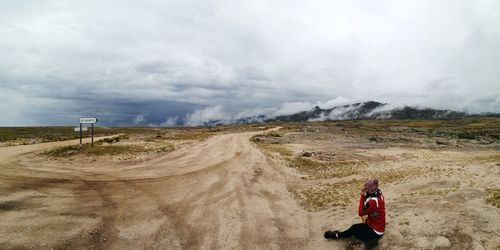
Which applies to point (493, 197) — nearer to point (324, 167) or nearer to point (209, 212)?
point (209, 212)

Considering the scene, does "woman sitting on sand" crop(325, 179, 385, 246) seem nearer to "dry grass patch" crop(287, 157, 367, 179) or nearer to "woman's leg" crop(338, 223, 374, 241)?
"woman's leg" crop(338, 223, 374, 241)

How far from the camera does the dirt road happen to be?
55.9ft

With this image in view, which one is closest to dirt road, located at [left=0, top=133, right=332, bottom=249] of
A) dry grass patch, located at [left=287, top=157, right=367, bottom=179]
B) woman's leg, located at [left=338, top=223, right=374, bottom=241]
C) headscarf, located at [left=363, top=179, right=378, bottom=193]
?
woman's leg, located at [left=338, top=223, right=374, bottom=241]

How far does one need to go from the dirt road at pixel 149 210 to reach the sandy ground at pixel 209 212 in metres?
0.05

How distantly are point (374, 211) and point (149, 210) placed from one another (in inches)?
523

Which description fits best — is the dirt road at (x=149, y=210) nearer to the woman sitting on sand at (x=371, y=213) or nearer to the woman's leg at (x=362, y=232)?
the woman's leg at (x=362, y=232)

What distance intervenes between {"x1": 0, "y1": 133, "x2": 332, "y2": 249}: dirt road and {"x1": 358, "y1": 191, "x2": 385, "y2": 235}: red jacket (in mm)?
2662

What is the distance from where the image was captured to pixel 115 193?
25.5 m

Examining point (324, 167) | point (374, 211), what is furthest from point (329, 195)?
point (324, 167)

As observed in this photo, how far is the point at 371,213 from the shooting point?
1546 cm

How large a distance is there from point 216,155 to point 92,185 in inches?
931

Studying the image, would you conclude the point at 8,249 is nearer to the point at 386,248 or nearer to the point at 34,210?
the point at 34,210

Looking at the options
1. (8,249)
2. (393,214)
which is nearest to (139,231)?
(8,249)

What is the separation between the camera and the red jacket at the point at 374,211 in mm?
15227
